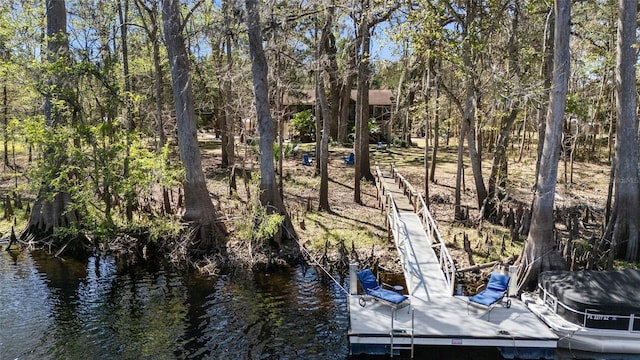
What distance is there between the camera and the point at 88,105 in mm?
17281

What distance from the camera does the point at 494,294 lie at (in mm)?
11516

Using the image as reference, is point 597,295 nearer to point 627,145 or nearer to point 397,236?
point 397,236

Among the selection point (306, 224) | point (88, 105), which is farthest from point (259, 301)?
point (88, 105)

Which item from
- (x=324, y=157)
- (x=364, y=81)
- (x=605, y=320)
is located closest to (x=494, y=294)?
(x=605, y=320)

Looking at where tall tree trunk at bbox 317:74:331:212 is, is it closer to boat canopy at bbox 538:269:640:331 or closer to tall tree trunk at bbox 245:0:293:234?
tall tree trunk at bbox 245:0:293:234

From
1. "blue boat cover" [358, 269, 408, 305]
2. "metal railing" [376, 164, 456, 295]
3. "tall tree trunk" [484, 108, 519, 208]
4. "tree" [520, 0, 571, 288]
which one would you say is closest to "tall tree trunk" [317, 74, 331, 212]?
"metal railing" [376, 164, 456, 295]

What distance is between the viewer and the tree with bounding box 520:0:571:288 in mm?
12609

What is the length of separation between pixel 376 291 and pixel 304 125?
2864cm

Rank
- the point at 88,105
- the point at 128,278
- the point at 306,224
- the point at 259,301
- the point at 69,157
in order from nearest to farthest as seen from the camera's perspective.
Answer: the point at 259,301, the point at 128,278, the point at 69,157, the point at 88,105, the point at 306,224

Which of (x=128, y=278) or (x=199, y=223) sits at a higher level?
(x=199, y=223)

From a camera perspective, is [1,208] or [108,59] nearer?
[108,59]

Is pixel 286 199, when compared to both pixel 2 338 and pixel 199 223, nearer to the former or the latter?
pixel 199 223

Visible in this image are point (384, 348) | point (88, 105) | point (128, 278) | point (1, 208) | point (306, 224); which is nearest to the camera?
point (384, 348)

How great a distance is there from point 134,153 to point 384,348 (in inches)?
437
